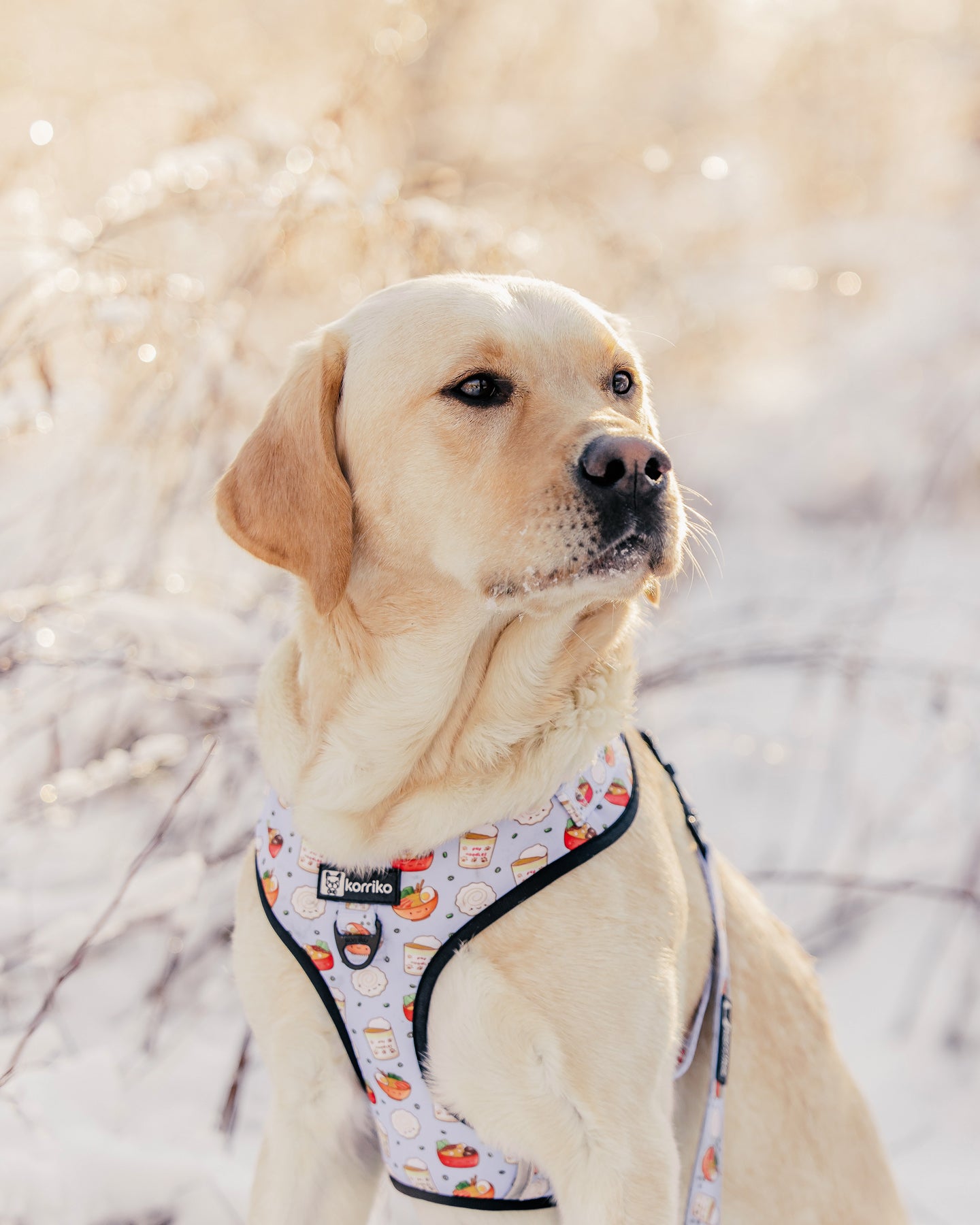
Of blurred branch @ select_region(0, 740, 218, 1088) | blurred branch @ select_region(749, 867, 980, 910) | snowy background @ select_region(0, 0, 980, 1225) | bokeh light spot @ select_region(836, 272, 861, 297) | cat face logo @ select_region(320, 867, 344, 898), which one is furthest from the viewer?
A: bokeh light spot @ select_region(836, 272, 861, 297)

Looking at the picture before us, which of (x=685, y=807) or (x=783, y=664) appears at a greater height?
(x=685, y=807)

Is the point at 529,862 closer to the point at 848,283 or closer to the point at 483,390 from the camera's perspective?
the point at 483,390

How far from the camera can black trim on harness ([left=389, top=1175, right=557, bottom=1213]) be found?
153cm

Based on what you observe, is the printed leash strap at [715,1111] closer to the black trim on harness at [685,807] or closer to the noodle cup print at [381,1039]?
the black trim on harness at [685,807]

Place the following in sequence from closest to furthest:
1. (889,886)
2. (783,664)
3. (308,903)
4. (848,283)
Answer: (308,903) < (889,886) < (783,664) < (848,283)

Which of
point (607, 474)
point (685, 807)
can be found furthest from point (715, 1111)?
point (607, 474)

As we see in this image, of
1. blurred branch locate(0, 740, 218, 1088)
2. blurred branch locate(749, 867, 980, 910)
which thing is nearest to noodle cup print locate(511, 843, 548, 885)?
blurred branch locate(0, 740, 218, 1088)

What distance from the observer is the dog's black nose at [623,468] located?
1.40 metres

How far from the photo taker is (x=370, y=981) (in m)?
1.44

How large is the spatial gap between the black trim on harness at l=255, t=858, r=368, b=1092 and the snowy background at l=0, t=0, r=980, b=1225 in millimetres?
403

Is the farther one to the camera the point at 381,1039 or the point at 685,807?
the point at 685,807

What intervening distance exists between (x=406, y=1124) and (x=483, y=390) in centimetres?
114

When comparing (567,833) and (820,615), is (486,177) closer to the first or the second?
(820,615)

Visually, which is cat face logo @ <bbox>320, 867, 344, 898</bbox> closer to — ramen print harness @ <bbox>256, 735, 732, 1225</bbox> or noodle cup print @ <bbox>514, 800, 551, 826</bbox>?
ramen print harness @ <bbox>256, 735, 732, 1225</bbox>
